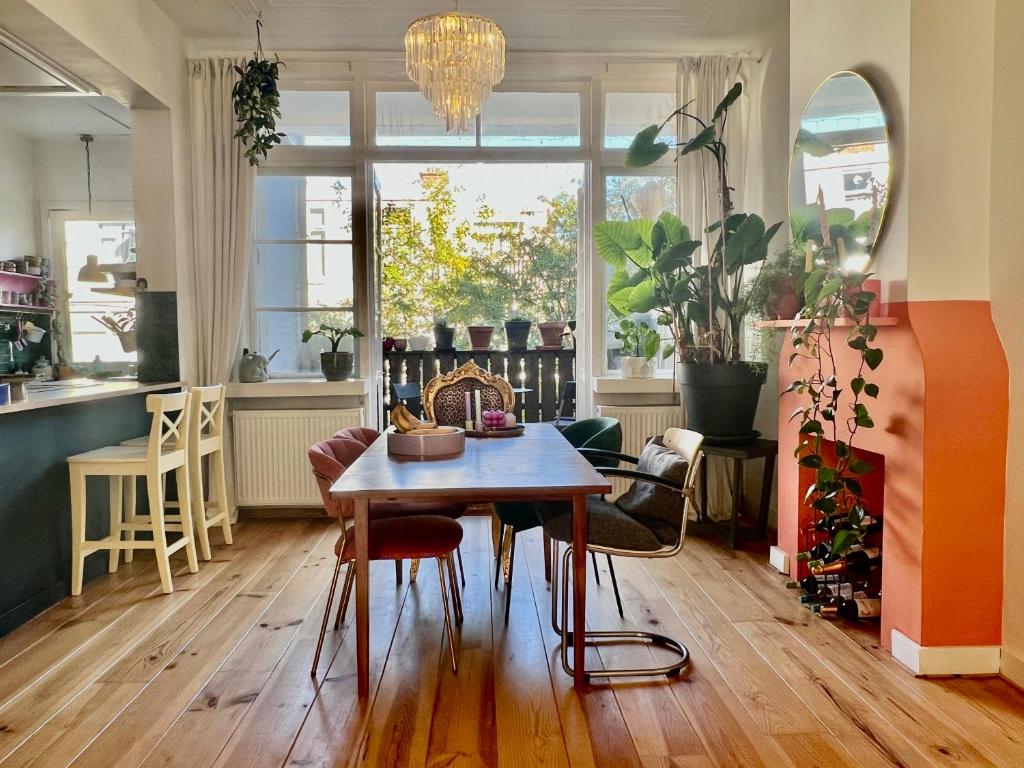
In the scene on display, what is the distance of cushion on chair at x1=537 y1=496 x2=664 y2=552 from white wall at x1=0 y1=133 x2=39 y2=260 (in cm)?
530

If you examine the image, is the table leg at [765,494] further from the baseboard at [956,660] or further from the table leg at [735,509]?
the baseboard at [956,660]

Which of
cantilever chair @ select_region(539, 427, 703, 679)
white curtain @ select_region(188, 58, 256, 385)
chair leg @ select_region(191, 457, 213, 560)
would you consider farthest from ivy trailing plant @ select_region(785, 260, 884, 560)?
white curtain @ select_region(188, 58, 256, 385)

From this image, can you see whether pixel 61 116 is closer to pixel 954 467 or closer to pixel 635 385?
pixel 635 385

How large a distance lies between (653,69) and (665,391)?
2237mm

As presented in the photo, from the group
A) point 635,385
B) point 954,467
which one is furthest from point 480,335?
point 954,467

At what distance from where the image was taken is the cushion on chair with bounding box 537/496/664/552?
8.51 ft

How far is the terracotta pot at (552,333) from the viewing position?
5629mm

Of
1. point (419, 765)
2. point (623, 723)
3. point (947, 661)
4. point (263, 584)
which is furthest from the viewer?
point (263, 584)

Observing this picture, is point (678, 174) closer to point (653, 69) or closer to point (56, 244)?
point (653, 69)

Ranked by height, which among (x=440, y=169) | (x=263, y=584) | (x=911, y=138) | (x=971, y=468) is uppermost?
(x=440, y=169)

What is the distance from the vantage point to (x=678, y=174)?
483 centimetres

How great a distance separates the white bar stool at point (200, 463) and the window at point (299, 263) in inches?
30.6

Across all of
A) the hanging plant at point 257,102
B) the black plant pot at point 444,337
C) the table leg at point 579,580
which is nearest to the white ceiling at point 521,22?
the hanging plant at point 257,102

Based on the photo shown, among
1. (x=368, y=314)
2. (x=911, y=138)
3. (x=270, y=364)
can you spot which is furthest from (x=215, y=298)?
(x=911, y=138)
